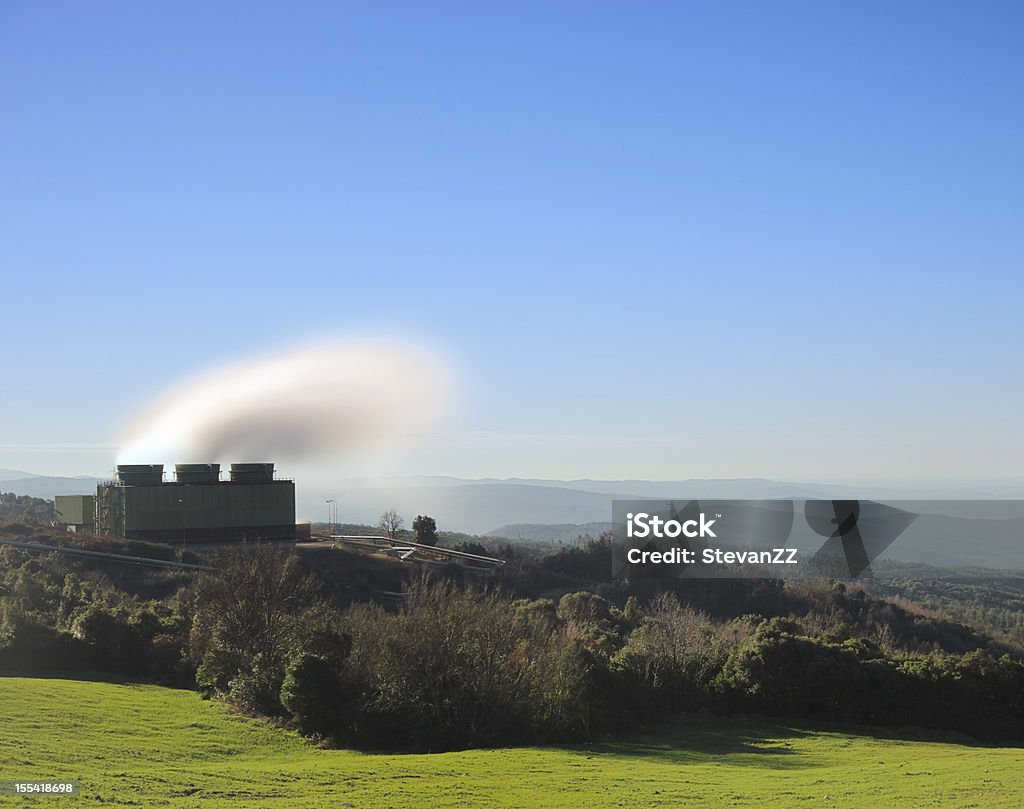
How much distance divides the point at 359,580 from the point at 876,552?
140ft

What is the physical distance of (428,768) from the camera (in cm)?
2228

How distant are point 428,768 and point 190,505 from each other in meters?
52.9

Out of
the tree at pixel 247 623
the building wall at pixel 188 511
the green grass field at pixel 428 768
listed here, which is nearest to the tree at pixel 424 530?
the building wall at pixel 188 511

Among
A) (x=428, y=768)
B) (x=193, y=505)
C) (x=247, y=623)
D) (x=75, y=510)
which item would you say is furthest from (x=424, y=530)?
(x=428, y=768)

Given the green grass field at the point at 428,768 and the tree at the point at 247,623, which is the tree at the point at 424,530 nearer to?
the tree at the point at 247,623

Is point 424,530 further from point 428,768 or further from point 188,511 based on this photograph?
point 428,768

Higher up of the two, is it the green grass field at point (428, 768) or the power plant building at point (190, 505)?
the power plant building at point (190, 505)

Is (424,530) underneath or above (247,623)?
above

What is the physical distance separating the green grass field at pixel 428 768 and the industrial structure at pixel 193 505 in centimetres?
4099

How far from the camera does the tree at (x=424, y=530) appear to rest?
8956 cm

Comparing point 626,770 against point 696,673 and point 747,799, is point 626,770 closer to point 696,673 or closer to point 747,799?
point 747,799

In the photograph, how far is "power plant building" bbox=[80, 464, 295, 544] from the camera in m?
70.1

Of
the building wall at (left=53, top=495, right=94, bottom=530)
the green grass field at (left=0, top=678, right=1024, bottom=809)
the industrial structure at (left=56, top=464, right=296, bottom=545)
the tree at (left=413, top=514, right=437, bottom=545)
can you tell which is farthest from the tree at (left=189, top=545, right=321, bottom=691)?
the tree at (left=413, top=514, right=437, bottom=545)

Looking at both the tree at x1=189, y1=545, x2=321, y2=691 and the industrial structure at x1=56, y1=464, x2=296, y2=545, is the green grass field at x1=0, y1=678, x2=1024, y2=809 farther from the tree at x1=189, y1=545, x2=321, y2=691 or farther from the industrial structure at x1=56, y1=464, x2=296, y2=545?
the industrial structure at x1=56, y1=464, x2=296, y2=545
